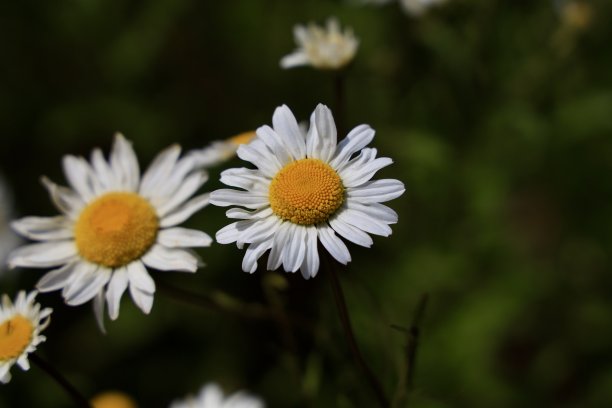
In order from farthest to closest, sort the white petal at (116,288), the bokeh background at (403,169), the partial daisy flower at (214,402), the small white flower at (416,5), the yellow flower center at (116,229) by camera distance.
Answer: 1. the bokeh background at (403,169)
2. the small white flower at (416,5)
3. the partial daisy flower at (214,402)
4. the yellow flower center at (116,229)
5. the white petal at (116,288)

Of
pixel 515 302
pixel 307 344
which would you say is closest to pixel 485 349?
pixel 515 302

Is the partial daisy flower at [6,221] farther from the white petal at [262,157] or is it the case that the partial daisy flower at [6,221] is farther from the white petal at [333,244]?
the white petal at [333,244]

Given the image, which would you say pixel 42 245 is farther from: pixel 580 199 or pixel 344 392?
pixel 580 199

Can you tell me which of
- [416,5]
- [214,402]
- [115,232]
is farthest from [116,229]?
[416,5]

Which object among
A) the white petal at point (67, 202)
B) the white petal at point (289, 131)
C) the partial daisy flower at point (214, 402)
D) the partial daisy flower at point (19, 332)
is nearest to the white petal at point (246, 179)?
the white petal at point (289, 131)

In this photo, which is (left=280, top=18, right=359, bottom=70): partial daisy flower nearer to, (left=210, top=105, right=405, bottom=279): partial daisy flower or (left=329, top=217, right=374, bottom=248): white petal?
(left=210, top=105, right=405, bottom=279): partial daisy flower

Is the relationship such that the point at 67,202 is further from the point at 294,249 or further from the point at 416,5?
the point at 416,5
